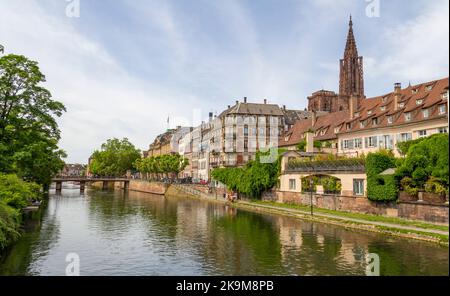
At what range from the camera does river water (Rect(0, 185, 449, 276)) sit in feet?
80.0

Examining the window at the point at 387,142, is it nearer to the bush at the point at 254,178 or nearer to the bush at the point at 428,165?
the bush at the point at 428,165

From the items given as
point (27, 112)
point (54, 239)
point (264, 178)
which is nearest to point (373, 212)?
point (264, 178)

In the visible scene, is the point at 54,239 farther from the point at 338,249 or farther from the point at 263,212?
the point at 263,212

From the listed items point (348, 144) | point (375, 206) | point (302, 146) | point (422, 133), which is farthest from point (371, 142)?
point (375, 206)

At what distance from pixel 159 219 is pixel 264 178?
2119 centimetres

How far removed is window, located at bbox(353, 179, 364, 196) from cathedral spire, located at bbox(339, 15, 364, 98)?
3732 inches

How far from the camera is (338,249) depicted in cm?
3008

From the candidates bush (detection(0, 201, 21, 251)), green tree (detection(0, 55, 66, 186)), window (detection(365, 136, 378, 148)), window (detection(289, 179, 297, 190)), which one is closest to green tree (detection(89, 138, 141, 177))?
window (detection(289, 179, 297, 190))

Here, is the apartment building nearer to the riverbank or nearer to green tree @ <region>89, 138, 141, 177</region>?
the riverbank

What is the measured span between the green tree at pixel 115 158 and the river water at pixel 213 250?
376ft

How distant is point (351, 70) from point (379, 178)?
103544 millimetres

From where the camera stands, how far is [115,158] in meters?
161

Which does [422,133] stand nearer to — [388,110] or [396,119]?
[396,119]

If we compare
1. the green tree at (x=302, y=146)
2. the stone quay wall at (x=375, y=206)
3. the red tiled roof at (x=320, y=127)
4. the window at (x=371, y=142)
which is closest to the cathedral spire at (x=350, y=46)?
the red tiled roof at (x=320, y=127)
